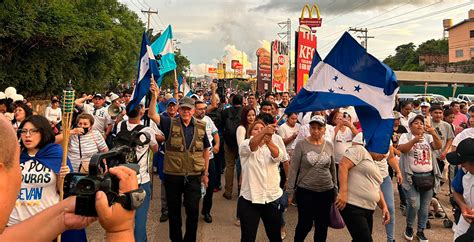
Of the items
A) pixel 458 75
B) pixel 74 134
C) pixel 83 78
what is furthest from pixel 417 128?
pixel 458 75

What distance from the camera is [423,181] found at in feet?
16.5

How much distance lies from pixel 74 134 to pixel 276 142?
250 cm

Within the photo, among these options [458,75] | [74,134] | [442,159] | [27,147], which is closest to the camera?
[27,147]

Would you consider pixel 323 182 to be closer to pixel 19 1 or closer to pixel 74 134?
pixel 74 134

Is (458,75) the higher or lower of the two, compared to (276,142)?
higher

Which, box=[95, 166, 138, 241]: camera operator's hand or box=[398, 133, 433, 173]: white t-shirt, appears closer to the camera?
box=[95, 166, 138, 241]: camera operator's hand

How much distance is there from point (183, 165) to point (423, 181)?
3.15 metres

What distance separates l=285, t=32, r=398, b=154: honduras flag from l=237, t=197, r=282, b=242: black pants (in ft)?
3.81

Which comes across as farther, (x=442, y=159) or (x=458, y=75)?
(x=458, y=75)

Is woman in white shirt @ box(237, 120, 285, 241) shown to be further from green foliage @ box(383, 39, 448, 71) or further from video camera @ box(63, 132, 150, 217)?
green foliage @ box(383, 39, 448, 71)

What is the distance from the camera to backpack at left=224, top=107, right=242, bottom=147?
705cm

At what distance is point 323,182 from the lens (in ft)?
14.1

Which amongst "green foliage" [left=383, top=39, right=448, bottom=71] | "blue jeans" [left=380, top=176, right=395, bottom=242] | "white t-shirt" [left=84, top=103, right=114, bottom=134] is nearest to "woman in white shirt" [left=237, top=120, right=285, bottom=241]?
"blue jeans" [left=380, top=176, right=395, bottom=242]

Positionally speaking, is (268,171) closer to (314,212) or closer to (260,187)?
(260,187)
